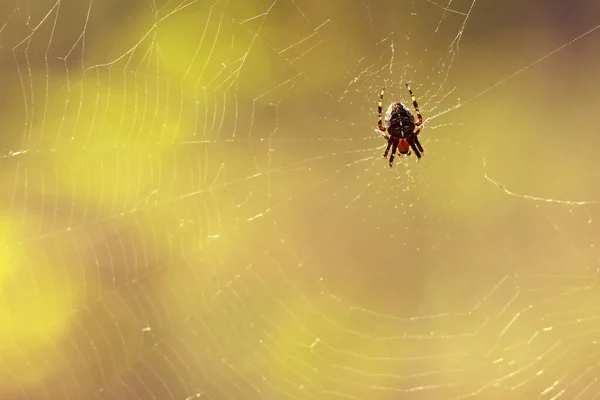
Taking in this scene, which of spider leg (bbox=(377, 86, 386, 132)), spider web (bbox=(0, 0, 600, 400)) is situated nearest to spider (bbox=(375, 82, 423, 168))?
spider leg (bbox=(377, 86, 386, 132))

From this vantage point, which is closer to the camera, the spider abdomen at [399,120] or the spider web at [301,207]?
the spider abdomen at [399,120]

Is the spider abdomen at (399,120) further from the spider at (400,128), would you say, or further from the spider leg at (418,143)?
the spider leg at (418,143)

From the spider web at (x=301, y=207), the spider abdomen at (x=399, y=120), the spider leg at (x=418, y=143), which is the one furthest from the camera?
the spider web at (x=301, y=207)

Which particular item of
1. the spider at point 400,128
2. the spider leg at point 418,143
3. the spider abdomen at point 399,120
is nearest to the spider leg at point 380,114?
the spider at point 400,128

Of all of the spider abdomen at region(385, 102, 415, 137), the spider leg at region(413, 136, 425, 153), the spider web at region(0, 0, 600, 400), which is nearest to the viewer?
the spider abdomen at region(385, 102, 415, 137)

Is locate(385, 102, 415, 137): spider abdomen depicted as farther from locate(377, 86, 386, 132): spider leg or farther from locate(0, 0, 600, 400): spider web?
locate(0, 0, 600, 400): spider web

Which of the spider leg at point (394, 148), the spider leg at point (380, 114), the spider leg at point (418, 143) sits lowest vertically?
the spider leg at point (394, 148)

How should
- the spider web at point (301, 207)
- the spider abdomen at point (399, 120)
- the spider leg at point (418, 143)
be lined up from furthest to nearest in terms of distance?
the spider web at point (301, 207)
the spider leg at point (418, 143)
the spider abdomen at point (399, 120)

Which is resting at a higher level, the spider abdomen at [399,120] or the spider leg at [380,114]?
the spider leg at [380,114]
